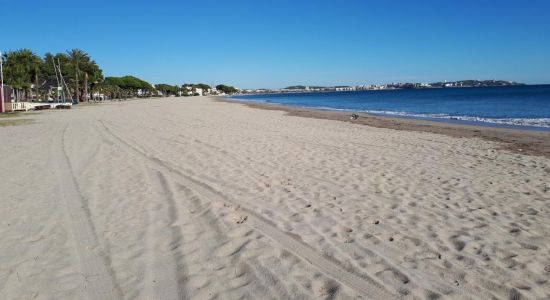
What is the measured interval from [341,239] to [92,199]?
393 cm

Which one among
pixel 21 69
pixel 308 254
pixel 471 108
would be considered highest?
pixel 21 69

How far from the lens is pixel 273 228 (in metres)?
4.57

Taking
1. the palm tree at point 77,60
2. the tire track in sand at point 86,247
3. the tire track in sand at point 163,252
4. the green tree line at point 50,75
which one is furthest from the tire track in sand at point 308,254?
the palm tree at point 77,60

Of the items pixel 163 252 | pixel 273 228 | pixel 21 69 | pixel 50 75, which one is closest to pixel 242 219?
pixel 273 228

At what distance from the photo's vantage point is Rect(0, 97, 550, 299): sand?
3.29m

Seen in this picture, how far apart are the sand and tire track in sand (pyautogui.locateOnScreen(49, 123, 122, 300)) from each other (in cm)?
2

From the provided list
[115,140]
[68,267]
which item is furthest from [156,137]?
[68,267]

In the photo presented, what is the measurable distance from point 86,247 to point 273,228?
82.2 inches

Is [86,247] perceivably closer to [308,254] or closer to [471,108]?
[308,254]

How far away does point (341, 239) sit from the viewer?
4211mm

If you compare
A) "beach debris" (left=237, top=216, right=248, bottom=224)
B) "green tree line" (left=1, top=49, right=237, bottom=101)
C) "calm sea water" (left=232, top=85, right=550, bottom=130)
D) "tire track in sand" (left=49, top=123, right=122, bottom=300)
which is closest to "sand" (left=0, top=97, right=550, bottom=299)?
"tire track in sand" (left=49, top=123, right=122, bottom=300)

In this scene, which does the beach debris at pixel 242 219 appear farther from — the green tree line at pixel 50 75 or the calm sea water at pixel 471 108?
the green tree line at pixel 50 75

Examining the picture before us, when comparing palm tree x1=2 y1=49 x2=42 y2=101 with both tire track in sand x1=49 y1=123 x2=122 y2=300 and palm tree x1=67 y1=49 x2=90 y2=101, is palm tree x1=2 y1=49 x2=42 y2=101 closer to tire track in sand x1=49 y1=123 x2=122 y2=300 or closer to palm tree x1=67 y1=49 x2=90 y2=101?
palm tree x1=67 y1=49 x2=90 y2=101

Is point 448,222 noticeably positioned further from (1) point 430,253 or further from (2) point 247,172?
(2) point 247,172
